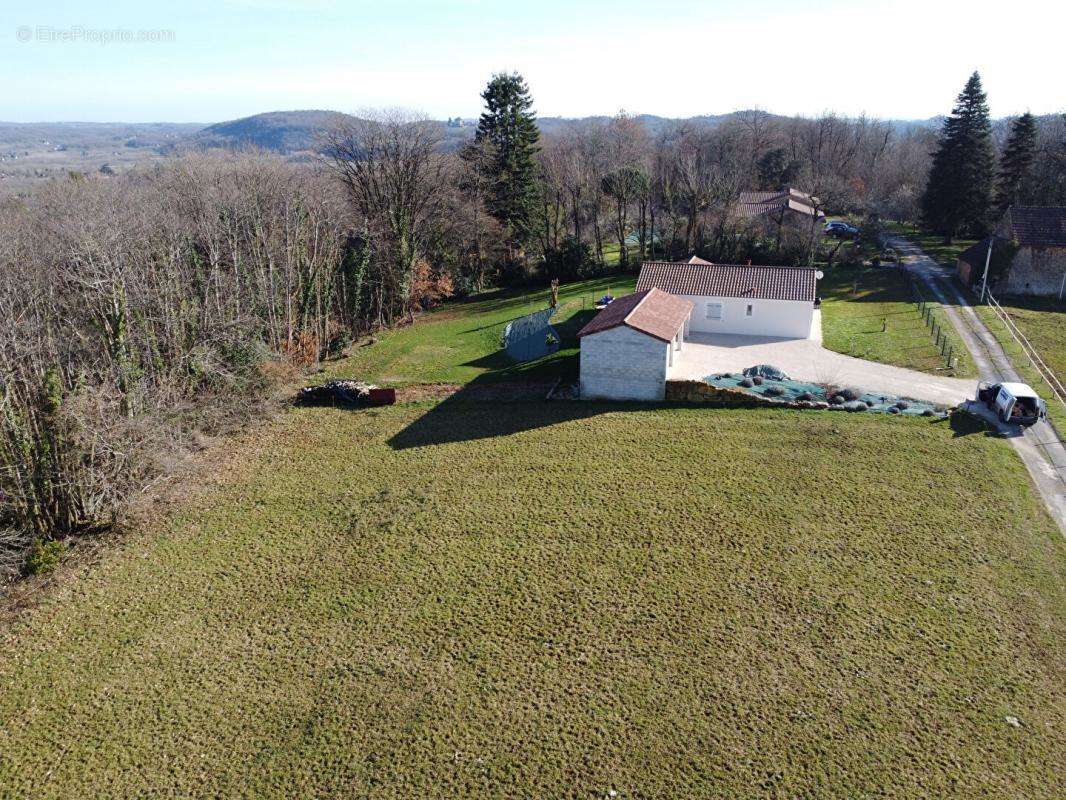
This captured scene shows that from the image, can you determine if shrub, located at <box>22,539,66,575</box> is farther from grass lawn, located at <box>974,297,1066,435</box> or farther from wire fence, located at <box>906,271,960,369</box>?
wire fence, located at <box>906,271,960,369</box>

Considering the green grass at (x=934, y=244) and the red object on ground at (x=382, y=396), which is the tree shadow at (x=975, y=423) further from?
the green grass at (x=934, y=244)

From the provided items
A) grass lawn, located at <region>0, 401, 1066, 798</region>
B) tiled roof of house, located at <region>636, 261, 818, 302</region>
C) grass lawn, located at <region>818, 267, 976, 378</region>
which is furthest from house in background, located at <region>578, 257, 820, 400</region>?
grass lawn, located at <region>0, 401, 1066, 798</region>

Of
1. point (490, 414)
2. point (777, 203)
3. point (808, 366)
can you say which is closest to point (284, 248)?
point (490, 414)

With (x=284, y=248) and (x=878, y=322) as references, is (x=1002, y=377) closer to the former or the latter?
(x=878, y=322)

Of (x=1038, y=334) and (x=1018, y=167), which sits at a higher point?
(x=1018, y=167)

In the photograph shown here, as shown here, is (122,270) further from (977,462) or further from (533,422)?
(977,462)

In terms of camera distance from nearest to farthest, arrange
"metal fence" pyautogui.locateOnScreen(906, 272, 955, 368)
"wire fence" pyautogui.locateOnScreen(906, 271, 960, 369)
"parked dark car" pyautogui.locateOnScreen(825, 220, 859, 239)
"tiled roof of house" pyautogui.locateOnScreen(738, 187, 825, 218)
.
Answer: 1. "wire fence" pyautogui.locateOnScreen(906, 271, 960, 369)
2. "metal fence" pyautogui.locateOnScreen(906, 272, 955, 368)
3. "tiled roof of house" pyautogui.locateOnScreen(738, 187, 825, 218)
4. "parked dark car" pyautogui.locateOnScreen(825, 220, 859, 239)
